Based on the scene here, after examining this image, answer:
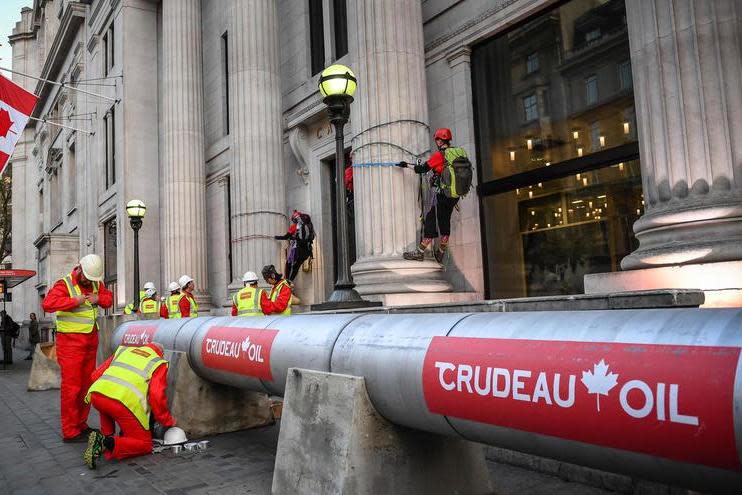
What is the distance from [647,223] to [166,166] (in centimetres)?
1534

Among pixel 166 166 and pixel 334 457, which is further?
pixel 166 166

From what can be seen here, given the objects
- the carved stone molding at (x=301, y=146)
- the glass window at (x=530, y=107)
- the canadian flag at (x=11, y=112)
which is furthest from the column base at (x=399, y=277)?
the carved stone molding at (x=301, y=146)

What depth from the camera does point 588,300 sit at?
4.24 m

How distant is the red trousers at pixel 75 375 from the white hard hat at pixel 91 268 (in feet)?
2.33

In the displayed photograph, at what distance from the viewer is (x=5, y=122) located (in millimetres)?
8672

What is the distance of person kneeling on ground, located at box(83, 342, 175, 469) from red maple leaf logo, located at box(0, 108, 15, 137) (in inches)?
186

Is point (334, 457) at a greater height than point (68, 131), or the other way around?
point (68, 131)

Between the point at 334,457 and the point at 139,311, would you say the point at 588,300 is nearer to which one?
the point at 334,457

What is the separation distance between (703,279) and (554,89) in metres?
Result: 4.92

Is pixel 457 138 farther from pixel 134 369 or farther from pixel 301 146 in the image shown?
pixel 134 369

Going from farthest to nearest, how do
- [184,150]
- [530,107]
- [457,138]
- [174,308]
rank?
1. [184,150]
2. [174,308]
3. [457,138]
4. [530,107]

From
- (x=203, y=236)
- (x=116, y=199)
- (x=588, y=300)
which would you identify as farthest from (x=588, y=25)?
(x=116, y=199)

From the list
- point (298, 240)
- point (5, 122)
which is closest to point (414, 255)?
point (298, 240)

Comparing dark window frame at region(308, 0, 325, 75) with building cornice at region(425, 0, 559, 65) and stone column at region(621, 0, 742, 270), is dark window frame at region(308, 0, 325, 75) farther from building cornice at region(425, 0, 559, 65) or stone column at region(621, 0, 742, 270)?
stone column at region(621, 0, 742, 270)
